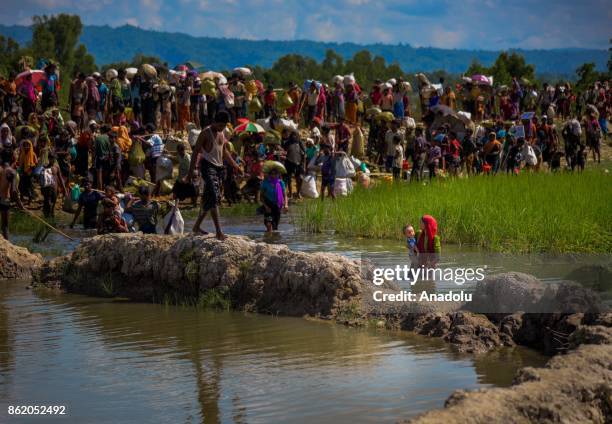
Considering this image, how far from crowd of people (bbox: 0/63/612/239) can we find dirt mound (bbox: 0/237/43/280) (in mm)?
1274

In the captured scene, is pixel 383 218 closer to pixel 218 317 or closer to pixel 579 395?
pixel 218 317

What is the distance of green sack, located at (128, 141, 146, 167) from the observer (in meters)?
20.1

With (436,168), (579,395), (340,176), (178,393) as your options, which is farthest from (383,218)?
(579,395)

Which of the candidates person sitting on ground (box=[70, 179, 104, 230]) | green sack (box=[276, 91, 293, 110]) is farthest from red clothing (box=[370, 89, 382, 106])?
person sitting on ground (box=[70, 179, 104, 230])

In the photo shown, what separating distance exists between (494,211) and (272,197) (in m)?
3.16

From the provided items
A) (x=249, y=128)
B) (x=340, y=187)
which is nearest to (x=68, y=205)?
(x=249, y=128)

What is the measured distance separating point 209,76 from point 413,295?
52.5 feet

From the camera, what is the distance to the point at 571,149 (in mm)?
26172

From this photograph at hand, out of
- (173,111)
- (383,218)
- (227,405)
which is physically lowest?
(227,405)

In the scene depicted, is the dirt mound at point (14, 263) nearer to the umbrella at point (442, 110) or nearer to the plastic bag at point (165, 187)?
the plastic bag at point (165, 187)

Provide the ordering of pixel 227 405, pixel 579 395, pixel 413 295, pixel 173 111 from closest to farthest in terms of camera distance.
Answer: pixel 579 395 → pixel 227 405 → pixel 413 295 → pixel 173 111

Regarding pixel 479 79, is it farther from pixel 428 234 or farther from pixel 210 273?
pixel 428 234

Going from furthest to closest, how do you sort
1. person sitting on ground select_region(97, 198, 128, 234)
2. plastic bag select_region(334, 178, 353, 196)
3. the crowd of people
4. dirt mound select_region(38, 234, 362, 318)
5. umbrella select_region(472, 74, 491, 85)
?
umbrella select_region(472, 74, 491, 85) → plastic bag select_region(334, 178, 353, 196) → the crowd of people → person sitting on ground select_region(97, 198, 128, 234) → dirt mound select_region(38, 234, 362, 318)

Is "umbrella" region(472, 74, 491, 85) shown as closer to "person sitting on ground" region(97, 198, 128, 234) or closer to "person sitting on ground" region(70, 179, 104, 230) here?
"person sitting on ground" region(70, 179, 104, 230)
